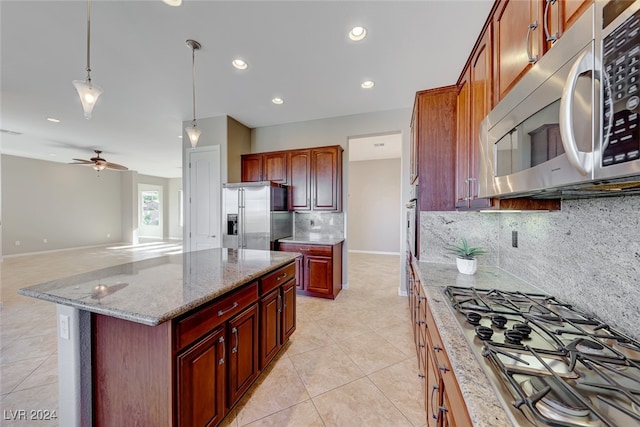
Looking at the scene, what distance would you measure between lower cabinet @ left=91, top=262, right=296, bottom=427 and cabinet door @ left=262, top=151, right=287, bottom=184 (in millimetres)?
2878

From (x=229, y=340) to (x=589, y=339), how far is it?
1683 mm

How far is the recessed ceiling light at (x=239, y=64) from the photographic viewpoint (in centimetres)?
270

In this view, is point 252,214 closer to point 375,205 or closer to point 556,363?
point 556,363

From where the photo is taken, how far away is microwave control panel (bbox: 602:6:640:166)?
19.6 inches

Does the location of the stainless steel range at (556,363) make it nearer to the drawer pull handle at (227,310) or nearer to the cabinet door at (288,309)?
the drawer pull handle at (227,310)

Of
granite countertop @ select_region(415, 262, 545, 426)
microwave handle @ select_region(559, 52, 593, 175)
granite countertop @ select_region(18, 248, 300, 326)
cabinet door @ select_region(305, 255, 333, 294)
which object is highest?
microwave handle @ select_region(559, 52, 593, 175)

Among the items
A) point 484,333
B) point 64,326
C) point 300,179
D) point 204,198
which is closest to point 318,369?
point 484,333

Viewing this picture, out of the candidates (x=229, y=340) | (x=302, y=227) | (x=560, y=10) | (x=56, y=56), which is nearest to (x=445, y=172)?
(x=560, y=10)

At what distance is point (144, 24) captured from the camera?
2164 mm

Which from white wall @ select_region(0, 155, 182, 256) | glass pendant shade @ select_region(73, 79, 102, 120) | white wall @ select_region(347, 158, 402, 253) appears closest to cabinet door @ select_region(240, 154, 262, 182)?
glass pendant shade @ select_region(73, 79, 102, 120)

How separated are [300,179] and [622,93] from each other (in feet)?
12.2

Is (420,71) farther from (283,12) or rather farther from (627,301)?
(627,301)

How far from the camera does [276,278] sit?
6.78ft

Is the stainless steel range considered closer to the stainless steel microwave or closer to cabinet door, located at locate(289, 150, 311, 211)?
the stainless steel microwave
